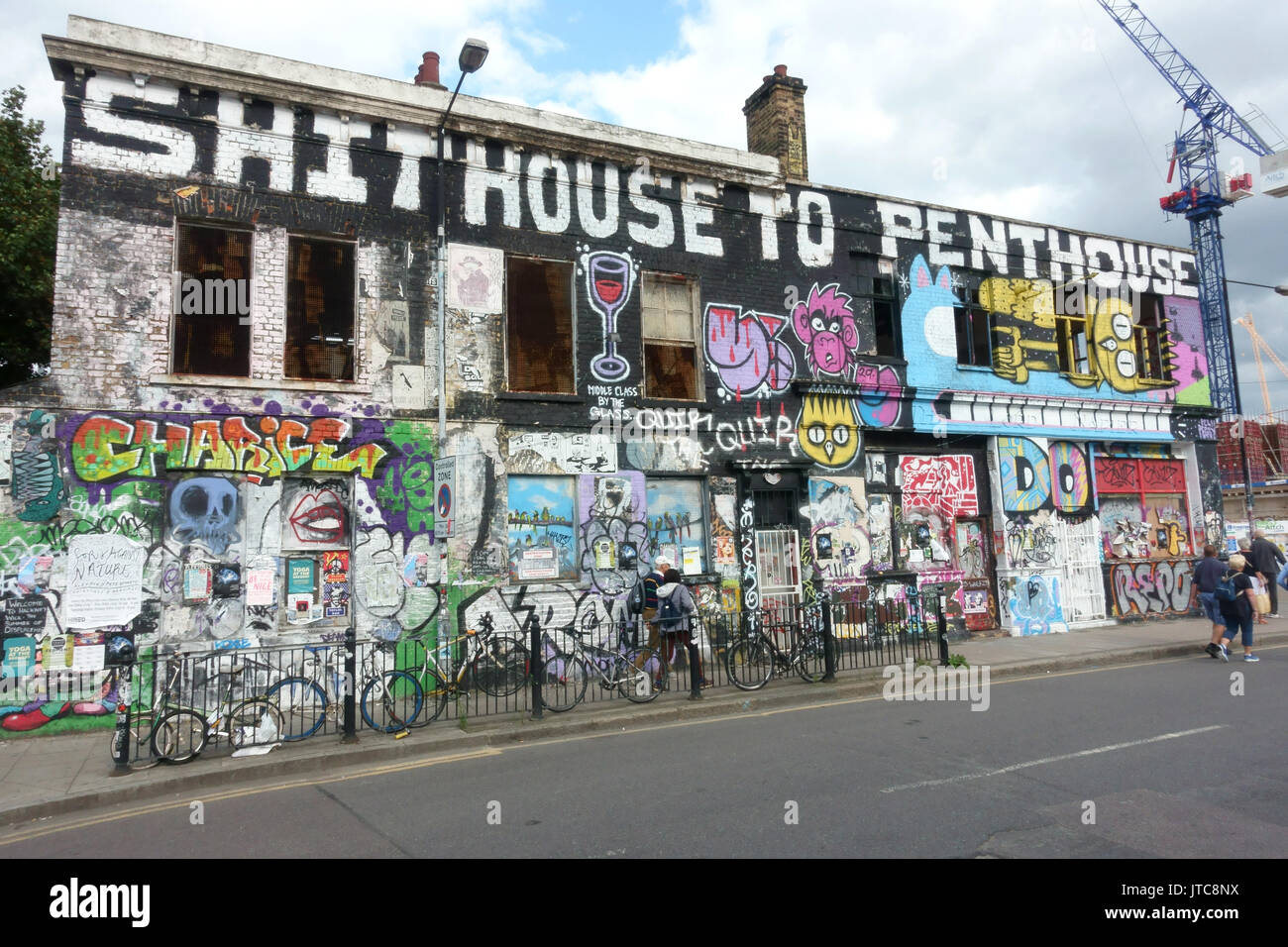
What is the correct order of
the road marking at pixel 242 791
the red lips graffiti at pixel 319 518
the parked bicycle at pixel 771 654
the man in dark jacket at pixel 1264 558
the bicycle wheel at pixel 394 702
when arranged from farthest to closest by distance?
1. the man in dark jacket at pixel 1264 558
2. the red lips graffiti at pixel 319 518
3. the parked bicycle at pixel 771 654
4. the bicycle wheel at pixel 394 702
5. the road marking at pixel 242 791

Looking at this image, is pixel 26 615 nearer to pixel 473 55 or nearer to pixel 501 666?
pixel 501 666

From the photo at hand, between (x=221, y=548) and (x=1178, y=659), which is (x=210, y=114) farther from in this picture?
(x=1178, y=659)

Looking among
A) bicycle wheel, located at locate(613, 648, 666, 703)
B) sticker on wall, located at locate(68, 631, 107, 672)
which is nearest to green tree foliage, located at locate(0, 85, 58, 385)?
sticker on wall, located at locate(68, 631, 107, 672)

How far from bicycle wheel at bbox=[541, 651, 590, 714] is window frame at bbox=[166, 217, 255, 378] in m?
5.92

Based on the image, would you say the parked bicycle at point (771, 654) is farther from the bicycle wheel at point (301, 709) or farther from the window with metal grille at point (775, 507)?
the bicycle wheel at point (301, 709)

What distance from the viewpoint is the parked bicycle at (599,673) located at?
35.4ft

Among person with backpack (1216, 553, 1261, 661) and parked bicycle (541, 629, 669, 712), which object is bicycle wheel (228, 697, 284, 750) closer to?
parked bicycle (541, 629, 669, 712)

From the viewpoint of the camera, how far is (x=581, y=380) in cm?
1377

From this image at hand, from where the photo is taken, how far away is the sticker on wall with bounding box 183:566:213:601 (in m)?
11.0

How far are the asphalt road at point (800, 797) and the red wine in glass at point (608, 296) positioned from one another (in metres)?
6.55

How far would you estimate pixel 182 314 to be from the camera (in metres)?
11.5

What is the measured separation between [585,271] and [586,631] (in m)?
6.15

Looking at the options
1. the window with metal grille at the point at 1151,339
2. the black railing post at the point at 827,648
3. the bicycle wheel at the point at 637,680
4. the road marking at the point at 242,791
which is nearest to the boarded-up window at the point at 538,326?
the bicycle wheel at the point at 637,680
